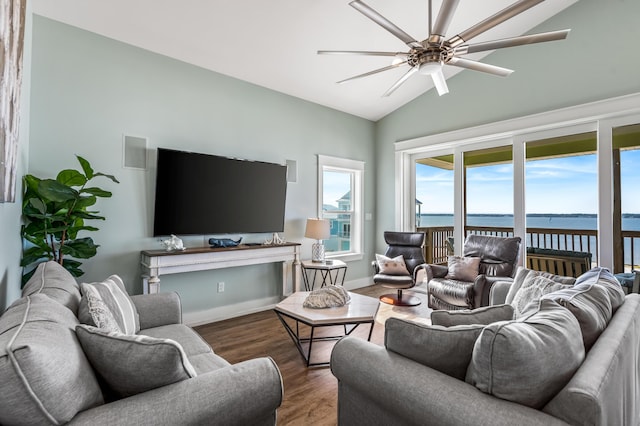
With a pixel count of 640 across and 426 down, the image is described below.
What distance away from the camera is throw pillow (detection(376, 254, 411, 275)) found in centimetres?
434

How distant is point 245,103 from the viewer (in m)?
4.09

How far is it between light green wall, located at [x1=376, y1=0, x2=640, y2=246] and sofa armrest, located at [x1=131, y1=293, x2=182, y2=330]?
4297mm

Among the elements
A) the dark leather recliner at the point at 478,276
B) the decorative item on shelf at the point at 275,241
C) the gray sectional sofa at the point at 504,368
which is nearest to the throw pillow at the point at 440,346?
the gray sectional sofa at the point at 504,368

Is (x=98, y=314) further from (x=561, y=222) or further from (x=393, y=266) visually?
(x=561, y=222)

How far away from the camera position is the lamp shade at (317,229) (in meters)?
4.36

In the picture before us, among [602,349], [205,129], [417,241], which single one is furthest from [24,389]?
[417,241]

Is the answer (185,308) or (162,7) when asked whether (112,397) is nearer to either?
(185,308)

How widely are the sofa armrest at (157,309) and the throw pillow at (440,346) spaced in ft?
5.61

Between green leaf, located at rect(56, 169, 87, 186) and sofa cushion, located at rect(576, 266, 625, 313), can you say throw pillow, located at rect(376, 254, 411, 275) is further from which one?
green leaf, located at rect(56, 169, 87, 186)

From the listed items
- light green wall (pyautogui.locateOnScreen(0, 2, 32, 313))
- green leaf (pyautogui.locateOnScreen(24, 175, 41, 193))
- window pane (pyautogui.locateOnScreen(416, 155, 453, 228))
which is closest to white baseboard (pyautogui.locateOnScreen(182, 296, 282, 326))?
light green wall (pyautogui.locateOnScreen(0, 2, 32, 313))

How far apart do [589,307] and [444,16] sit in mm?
1878

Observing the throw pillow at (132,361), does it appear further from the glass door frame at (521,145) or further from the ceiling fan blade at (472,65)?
the glass door frame at (521,145)

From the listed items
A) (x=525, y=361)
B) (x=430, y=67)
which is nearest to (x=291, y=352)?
(x=525, y=361)

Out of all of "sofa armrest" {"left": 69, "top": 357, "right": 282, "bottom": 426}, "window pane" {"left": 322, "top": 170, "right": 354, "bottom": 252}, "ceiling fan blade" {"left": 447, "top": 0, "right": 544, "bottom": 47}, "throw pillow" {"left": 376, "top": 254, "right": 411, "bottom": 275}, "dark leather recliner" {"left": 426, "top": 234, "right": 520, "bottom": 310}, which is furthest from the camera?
"window pane" {"left": 322, "top": 170, "right": 354, "bottom": 252}
